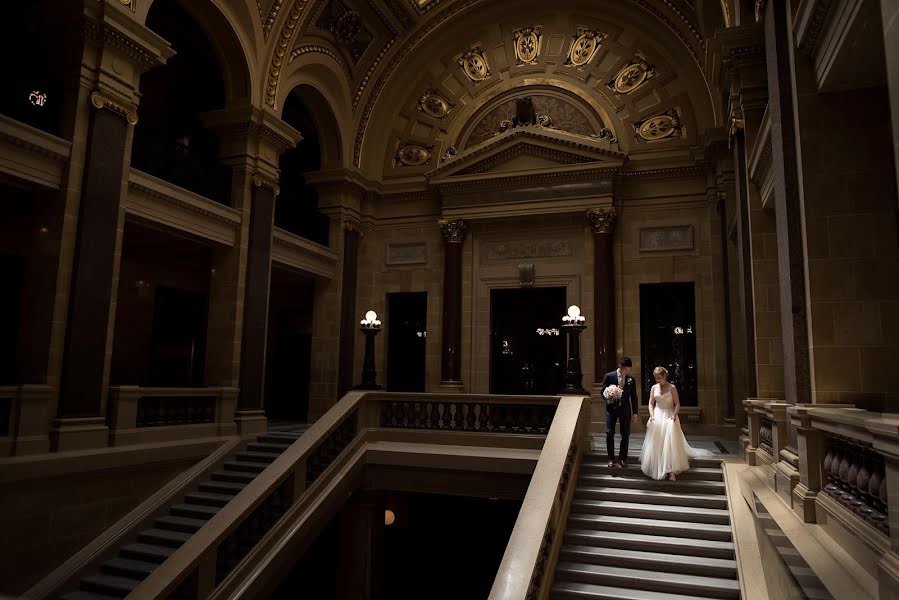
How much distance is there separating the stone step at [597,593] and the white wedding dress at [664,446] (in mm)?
2234

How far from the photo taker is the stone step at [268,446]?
38.1 ft

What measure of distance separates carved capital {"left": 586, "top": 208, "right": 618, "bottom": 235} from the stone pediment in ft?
3.35

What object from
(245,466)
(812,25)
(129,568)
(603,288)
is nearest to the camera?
(812,25)

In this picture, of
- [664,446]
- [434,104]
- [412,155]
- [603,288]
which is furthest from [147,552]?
[434,104]

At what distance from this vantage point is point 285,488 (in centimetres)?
Result: 873

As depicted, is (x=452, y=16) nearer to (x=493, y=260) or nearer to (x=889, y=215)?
(x=493, y=260)

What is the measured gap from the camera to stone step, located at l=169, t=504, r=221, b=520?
9602 mm

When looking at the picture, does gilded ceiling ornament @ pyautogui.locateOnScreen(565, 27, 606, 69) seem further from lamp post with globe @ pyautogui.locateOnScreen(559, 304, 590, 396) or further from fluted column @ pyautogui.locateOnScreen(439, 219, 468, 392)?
lamp post with globe @ pyautogui.locateOnScreen(559, 304, 590, 396)

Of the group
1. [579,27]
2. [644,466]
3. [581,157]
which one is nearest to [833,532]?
[644,466]

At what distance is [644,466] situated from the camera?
8562mm

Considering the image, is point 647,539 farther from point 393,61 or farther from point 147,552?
point 393,61

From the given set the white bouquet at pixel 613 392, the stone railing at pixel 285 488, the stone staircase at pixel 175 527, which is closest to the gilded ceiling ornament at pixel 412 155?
the stone railing at pixel 285 488

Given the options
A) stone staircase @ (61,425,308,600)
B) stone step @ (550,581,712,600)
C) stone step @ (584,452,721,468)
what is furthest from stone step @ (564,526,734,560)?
stone staircase @ (61,425,308,600)

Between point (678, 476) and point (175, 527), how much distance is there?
7.37 meters
